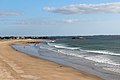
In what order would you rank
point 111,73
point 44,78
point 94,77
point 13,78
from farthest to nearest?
point 111,73
point 94,77
point 44,78
point 13,78

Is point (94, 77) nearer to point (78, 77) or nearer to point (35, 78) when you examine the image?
point (78, 77)

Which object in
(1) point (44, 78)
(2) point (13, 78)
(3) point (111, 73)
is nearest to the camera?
(2) point (13, 78)

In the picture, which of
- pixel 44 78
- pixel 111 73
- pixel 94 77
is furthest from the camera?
pixel 111 73

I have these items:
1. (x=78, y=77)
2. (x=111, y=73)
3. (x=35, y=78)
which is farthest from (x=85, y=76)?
(x=35, y=78)

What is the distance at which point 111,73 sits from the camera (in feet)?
64.5

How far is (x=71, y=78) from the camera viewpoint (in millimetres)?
17625

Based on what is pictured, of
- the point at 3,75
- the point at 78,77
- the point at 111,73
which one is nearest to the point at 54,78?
the point at 78,77

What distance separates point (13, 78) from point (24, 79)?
586 millimetres

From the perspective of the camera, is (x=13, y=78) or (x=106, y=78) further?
(x=106, y=78)

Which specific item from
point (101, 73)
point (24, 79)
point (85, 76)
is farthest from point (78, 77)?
point (24, 79)

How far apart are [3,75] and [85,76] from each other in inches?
205

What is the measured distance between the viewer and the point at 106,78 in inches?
700

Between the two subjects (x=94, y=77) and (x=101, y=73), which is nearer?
(x=94, y=77)

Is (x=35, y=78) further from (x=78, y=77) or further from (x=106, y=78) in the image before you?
(x=106, y=78)
